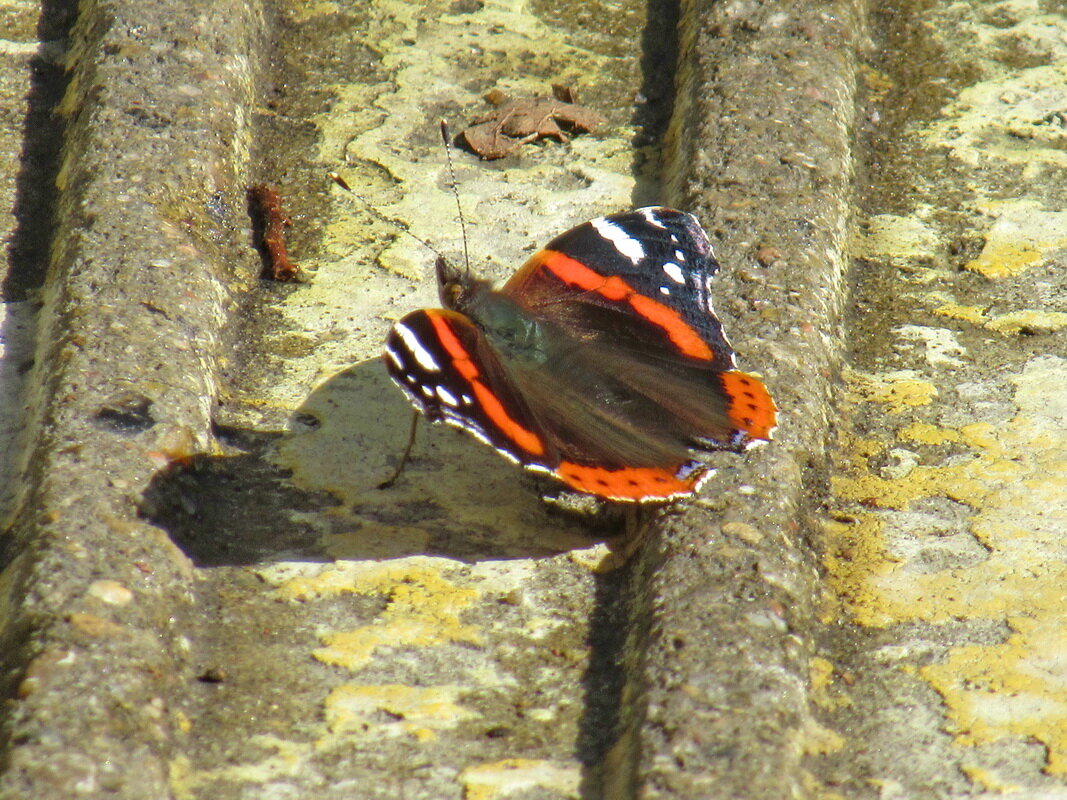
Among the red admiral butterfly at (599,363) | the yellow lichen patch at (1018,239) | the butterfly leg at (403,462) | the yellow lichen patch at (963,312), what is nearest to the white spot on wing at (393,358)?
the red admiral butterfly at (599,363)

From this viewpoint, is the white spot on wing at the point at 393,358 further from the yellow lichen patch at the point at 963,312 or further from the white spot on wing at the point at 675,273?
the yellow lichen patch at the point at 963,312

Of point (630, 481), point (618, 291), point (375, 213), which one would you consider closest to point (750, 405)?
point (630, 481)

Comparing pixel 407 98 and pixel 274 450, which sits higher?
pixel 407 98

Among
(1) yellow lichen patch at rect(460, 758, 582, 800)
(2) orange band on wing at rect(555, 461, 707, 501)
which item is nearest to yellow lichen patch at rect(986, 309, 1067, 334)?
(2) orange band on wing at rect(555, 461, 707, 501)

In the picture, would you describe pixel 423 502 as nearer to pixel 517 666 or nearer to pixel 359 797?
pixel 517 666

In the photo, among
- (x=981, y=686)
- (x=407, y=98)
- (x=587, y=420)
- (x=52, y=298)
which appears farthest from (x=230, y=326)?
(x=981, y=686)

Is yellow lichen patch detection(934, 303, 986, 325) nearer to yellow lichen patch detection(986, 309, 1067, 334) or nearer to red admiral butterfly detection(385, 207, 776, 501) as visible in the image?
yellow lichen patch detection(986, 309, 1067, 334)

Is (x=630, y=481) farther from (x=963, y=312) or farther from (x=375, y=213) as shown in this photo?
(x=375, y=213)
